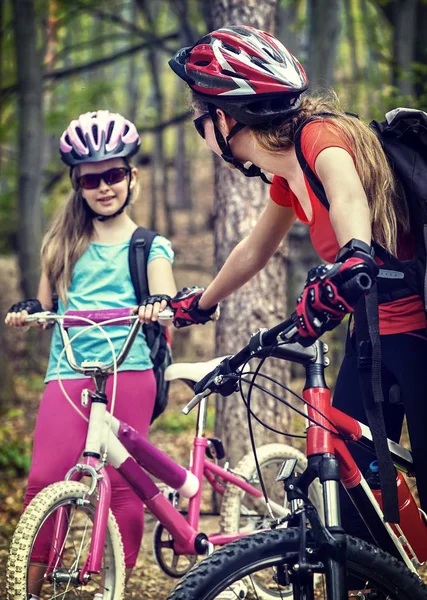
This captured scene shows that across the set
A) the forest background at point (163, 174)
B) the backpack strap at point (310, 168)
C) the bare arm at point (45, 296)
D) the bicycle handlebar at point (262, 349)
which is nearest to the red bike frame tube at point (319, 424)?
the bicycle handlebar at point (262, 349)

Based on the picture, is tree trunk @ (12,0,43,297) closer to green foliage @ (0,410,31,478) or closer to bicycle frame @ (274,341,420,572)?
green foliage @ (0,410,31,478)

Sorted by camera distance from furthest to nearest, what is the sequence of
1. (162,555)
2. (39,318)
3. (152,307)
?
(162,555) → (39,318) → (152,307)

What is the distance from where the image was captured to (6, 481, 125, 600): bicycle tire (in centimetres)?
318

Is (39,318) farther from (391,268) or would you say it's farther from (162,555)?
(391,268)

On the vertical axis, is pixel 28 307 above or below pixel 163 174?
below

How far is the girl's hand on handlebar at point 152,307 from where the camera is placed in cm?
349

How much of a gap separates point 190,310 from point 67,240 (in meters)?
1.20

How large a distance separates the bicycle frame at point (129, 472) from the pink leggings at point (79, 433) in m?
0.15

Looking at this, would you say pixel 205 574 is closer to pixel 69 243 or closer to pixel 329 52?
pixel 69 243

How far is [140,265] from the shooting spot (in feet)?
13.7

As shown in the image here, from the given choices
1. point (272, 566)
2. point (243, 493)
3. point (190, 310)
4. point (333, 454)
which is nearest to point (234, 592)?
point (272, 566)

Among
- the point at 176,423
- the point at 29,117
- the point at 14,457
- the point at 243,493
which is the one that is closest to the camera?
the point at 243,493

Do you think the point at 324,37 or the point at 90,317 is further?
the point at 324,37

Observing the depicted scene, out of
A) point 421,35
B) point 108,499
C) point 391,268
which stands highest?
point 421,35
